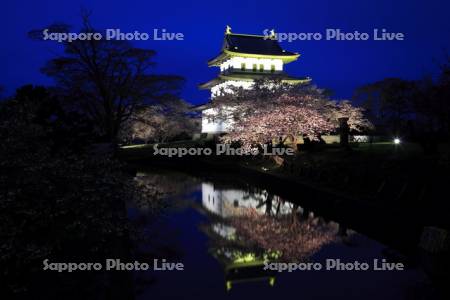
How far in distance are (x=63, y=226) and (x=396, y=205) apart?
411 inches

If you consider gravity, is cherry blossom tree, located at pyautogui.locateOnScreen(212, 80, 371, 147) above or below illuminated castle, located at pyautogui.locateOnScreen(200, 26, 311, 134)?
below

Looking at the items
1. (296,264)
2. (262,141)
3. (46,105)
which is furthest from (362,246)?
(262,141)

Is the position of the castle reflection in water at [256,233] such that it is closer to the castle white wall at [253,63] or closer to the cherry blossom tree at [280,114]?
the cherry blossom tree at [280,114]

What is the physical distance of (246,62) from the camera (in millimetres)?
50781

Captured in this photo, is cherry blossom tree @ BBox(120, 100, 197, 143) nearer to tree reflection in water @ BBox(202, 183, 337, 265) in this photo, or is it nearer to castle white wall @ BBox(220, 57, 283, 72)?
castle white wall @ BBox(220, 57, 283, 72)

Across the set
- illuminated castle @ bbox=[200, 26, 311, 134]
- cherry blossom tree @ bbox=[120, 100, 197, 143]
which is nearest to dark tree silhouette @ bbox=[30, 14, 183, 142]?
cherry blossom tree @ bbox=[120, 100, 197, 143]

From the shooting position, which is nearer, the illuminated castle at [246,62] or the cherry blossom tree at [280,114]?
the cherry blossom tree at [280,114]

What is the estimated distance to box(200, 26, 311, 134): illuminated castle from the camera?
4816 cm

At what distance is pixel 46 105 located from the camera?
16.7m

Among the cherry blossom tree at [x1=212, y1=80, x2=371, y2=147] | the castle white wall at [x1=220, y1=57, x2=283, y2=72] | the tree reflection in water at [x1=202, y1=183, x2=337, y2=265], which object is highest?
the castle white wall at [x1=220, y1=57, x2=283, y2=72]

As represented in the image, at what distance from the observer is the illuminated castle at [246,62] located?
48.2 metres

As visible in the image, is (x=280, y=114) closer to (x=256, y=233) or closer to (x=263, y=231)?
(x=263, y=231)

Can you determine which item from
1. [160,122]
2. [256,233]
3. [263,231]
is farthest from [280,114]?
[160,122]

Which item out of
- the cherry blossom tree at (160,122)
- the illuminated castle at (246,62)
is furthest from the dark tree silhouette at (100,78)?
the illuminated castle at (246,62)
